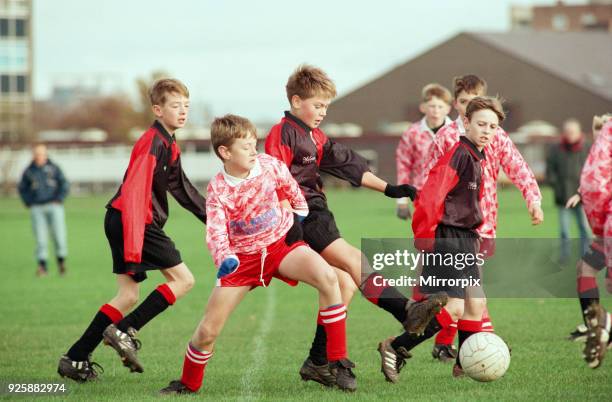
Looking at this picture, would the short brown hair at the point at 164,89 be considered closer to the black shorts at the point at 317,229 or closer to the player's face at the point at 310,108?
the player's face at the point at 310,108

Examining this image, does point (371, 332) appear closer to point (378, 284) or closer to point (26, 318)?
point (378, 284)

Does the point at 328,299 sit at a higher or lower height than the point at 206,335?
higher

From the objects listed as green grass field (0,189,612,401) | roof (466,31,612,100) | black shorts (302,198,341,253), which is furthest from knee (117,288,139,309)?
roof (466,31,612,100)

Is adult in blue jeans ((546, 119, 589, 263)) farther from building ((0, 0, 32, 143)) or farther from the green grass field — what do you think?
building ((0, 0, 32, 143))

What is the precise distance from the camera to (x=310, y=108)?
796 centimetres

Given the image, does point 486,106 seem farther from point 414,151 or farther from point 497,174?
point 414,151

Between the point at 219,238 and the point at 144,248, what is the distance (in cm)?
123

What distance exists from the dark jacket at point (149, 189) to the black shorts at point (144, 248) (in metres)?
0.08

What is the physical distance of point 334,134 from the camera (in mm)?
66438

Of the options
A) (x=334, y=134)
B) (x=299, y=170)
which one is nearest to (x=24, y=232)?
(x=299, y=170)

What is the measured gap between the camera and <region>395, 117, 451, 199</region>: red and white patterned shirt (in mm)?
10625

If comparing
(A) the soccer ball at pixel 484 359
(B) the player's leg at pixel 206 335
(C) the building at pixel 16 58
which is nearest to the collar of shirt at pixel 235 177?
(B) the player's leg at pixel 206 335

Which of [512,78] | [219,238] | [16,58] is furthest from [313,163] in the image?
[16,58]

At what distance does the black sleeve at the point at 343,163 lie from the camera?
8.16m
